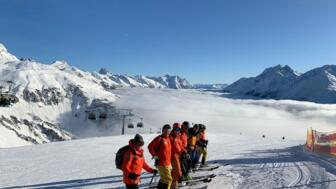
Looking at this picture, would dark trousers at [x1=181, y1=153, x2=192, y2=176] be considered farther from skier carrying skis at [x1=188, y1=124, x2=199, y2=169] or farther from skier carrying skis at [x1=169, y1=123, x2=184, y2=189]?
skier carrying skis at [x1=188, y1=124, x2=199, y2=169]

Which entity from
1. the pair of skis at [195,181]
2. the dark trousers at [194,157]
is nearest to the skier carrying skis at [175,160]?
the pair of skis at [195,181]

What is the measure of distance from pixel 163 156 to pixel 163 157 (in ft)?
0.09

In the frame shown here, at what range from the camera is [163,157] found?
1275cm

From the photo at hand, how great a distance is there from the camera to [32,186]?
16016 millimetres

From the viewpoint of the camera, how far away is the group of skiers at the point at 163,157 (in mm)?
10672

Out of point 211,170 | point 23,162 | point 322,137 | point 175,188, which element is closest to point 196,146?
point 211,170

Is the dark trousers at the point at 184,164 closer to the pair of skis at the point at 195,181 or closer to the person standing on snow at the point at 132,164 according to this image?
the pair of skis at the point at 195,181

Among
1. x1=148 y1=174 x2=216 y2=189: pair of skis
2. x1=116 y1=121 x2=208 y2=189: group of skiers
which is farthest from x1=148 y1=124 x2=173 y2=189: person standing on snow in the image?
x1=148 y1=174 x2=216 y2=189: pair of skis

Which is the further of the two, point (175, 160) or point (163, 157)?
point (175, 160)

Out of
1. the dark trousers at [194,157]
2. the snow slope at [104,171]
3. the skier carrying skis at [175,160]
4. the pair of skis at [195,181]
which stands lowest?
the snow slope at [104,171]

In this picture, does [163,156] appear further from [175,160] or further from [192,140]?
[192,140]

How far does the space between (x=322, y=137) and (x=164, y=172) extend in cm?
2460

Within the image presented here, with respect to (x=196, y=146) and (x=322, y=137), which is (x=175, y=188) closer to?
(x=196, y=146)

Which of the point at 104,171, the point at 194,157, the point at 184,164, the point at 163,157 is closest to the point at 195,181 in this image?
the point at 184,164
